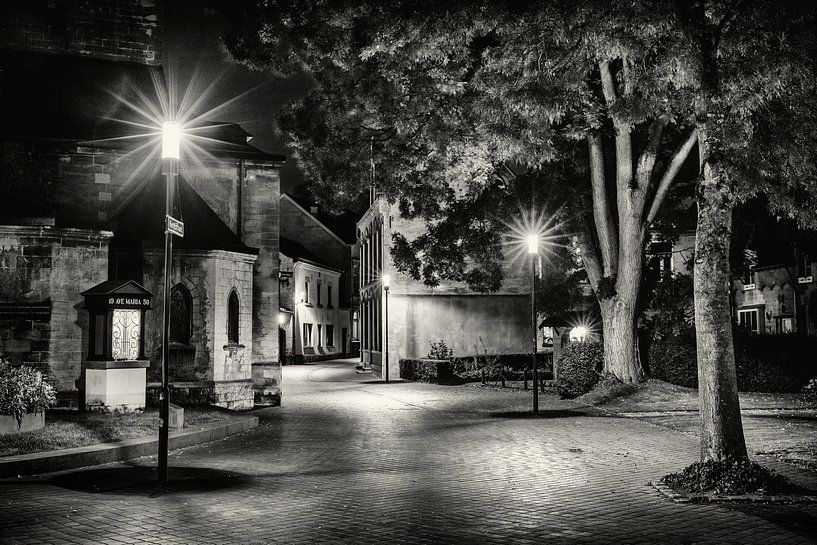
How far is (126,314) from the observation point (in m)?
17.8

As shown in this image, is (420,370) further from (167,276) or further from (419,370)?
(167,276)

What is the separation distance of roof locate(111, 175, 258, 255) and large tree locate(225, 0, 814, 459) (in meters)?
3.59

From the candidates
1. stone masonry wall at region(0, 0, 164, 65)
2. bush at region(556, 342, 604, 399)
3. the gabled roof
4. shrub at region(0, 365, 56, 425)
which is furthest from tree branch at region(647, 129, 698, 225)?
the gabled roof

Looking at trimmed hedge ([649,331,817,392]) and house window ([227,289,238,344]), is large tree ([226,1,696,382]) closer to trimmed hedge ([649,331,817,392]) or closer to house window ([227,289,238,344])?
trimmed hedge ([649,331,817,392])

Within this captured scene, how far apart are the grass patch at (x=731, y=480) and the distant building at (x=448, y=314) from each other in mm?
26106

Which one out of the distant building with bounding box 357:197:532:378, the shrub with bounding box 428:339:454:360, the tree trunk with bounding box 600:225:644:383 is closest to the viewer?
the tree trunk with bounding box 600:225:644:383

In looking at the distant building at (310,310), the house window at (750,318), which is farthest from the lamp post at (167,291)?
the house window at (750,318)

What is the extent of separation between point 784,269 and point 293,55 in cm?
3498

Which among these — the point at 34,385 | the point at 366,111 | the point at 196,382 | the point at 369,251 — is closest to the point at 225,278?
the point at 196,382

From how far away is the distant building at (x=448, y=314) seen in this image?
36156 mm

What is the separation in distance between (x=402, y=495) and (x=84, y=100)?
69.1ft

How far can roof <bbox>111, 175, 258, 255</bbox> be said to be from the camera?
70.3 feet

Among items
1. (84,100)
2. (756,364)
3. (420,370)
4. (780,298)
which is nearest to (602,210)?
(756,364)

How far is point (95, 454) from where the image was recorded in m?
11.9
